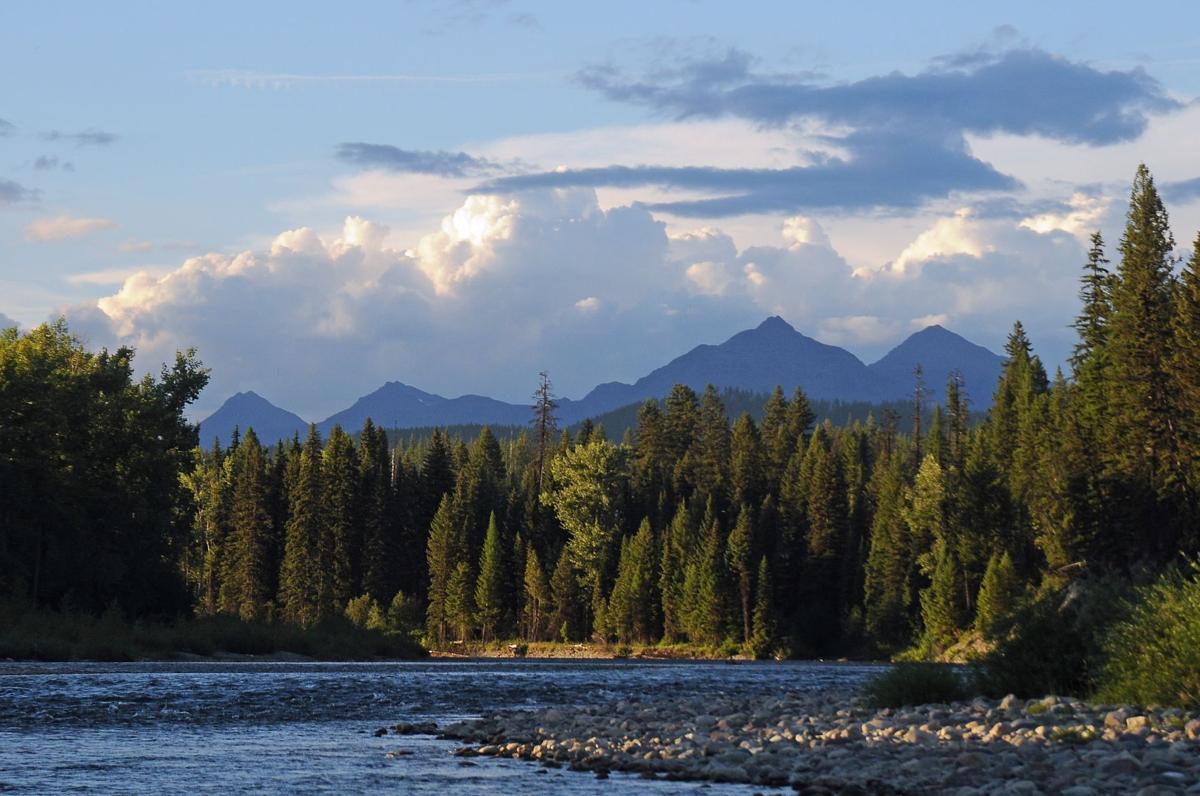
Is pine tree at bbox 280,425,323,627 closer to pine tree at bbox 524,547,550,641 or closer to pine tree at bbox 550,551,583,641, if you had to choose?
pine tree at bbox 524,547,550,641

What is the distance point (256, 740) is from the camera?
86.2 ft

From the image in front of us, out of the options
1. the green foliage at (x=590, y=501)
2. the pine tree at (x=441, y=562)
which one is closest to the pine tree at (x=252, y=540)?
the pine tree at (x=441, y=562)

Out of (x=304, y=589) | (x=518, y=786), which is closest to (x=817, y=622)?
(x=304, y=589)

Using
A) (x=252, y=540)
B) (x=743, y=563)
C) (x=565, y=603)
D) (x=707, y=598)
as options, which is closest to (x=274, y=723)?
(x=707, y=598)

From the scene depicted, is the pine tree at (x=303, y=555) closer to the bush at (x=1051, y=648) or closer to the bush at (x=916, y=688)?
the bush at (x=916, y=688)

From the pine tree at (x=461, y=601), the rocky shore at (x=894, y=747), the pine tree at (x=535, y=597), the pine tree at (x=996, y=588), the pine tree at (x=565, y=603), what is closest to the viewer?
the rocky shore at (x=894, y=747)

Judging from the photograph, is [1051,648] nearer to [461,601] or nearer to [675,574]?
[675,574]

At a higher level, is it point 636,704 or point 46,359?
point 46,359

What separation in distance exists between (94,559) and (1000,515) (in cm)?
6512

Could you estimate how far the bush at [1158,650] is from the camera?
24031 mm

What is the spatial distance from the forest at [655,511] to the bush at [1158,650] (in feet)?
150

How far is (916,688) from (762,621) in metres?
76.3

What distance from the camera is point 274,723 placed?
29.9 m

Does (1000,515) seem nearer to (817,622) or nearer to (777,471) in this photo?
(817,622)
